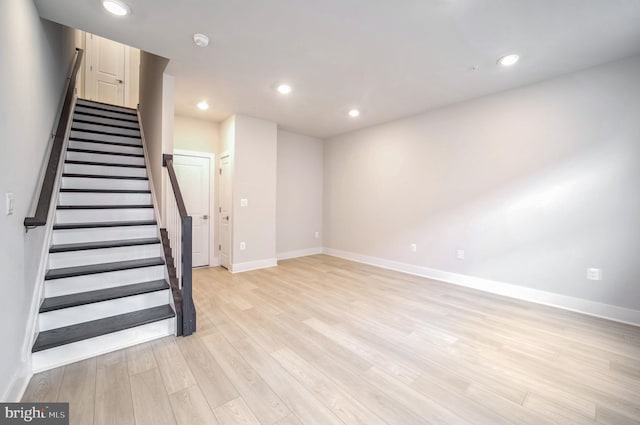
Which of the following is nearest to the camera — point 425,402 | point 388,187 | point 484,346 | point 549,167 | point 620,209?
point 425,402

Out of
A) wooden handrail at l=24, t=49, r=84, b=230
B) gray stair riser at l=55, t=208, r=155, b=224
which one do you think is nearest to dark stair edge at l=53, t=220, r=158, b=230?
gray stair riser at l=55, t=208, r=155, b=224

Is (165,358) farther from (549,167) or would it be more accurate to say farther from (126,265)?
(549,167)

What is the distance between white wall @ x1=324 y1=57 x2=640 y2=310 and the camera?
9.02 feet

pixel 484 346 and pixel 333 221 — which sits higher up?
pixel 333 221

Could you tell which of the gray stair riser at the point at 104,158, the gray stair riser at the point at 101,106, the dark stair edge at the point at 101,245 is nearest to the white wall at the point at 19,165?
the dark stair edge at the point at 101,245

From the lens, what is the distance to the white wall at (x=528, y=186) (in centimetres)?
275

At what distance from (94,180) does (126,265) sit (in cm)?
146

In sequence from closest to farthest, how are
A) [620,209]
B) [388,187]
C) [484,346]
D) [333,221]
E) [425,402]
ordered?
[425,402], [484,346], [620,209], [388,187], [333,221]

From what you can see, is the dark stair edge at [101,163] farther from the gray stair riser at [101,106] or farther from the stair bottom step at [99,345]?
the stair bottom step at [99,345]

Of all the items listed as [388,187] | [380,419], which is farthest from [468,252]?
[380,419]

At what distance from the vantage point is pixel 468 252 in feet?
12.6

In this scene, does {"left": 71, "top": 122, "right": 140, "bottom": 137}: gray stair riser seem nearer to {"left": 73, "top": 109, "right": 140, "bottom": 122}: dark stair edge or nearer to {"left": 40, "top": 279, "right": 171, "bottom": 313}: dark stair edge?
{"left": 73, "top": 109, "right": 140, "bottom": 122}: dark stair edge

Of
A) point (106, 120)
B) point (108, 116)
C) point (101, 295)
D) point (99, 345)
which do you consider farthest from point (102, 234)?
point (108, 116)

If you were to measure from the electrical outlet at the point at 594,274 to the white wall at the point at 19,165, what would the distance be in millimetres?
Answer: 4999
